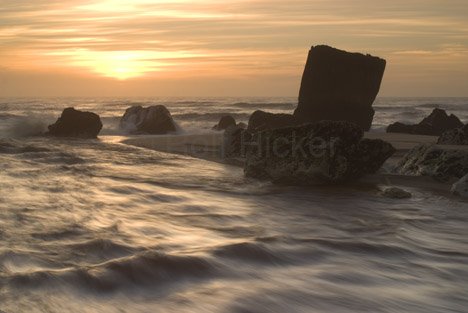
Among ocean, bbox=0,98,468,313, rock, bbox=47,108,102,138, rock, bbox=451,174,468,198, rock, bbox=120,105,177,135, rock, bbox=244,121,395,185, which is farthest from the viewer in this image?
rock, bbox=120,105,177,135

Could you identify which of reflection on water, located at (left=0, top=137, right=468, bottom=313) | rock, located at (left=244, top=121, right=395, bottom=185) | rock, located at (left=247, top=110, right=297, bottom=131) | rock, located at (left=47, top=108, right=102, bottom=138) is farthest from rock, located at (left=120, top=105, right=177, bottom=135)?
rock, located at (left=244, top=121, right=395, bottom=185)

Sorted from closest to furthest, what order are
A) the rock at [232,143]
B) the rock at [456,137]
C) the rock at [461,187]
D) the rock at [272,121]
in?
the rock at [461,187]
the rock at [456,137]
the rock at [232,143]
the rock at [272,121]

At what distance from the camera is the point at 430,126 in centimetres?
2142

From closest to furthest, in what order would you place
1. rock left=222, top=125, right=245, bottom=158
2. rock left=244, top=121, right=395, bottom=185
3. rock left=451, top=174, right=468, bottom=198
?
rock left=451, top=174, right=468, bottom=198, rock left=244, top=121, right=395, bottom=185, rock left=222, top=125, right=245, bottom=158

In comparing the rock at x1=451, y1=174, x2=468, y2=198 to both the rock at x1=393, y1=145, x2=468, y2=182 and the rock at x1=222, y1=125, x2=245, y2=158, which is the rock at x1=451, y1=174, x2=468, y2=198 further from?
the rock at x1=222, y1=125, x2=245, y2=158

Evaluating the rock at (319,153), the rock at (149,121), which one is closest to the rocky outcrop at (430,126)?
the rock at (149,121)

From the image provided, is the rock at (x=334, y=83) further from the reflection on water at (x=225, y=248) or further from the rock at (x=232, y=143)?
the reflection on water at (x=225, y=248)

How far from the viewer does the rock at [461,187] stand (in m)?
7.84

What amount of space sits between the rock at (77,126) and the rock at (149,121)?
10.8 feet

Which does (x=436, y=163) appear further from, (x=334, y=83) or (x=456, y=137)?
(x=334, y=83)

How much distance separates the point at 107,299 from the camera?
3.98 meters

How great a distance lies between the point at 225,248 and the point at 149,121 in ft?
59.6

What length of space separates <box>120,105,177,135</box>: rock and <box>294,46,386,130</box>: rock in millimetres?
6447

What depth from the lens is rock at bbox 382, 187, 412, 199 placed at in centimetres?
788
